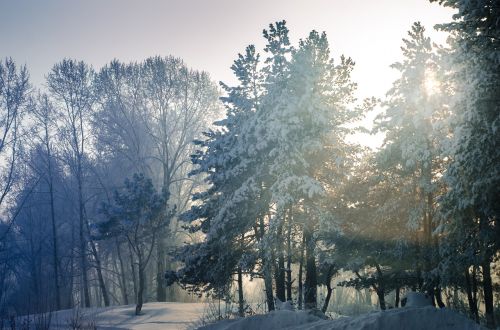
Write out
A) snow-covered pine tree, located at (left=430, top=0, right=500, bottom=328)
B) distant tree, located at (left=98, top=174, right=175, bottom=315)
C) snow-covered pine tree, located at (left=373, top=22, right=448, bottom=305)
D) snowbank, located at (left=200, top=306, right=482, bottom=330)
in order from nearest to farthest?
snowbank, located at (left=200, top=306, right=482, bottom=330) → snow-covered pine tree, located at (left=430, top=0, right=500, bottom=328) → snow-covered pine tree, located at (left=373, top=22, right=448, bottom=305) → distant tree, located at (left=98, top=174, right=175, bottom=315)

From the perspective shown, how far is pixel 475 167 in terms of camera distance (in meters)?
8.92

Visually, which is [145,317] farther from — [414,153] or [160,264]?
[414,153]

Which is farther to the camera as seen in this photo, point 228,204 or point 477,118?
point 228,204

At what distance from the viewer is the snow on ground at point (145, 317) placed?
16359 mm

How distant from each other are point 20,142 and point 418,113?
983 inches

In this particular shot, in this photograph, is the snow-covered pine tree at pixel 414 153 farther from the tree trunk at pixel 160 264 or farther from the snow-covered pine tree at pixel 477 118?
the tree trunk at pixel 160 264

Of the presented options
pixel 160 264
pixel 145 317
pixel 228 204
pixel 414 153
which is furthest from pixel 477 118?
pixel 160 264

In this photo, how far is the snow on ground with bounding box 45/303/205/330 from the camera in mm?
16359

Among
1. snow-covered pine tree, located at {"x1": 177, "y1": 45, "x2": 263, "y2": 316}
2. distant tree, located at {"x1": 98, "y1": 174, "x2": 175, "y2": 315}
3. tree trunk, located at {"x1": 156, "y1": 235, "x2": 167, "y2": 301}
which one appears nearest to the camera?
snow-covered pine tree, located at {"x1": 177, "y1": 45, "x2": 263, "y2": 316}

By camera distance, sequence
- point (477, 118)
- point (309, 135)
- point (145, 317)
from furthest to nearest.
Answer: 1. point (145, 317)
2. point (309, 135)
3. point (477, 118)

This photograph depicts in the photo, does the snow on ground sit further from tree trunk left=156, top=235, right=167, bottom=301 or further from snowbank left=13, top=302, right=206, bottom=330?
tree trunk left=156, top=235, right=167, bottom=301

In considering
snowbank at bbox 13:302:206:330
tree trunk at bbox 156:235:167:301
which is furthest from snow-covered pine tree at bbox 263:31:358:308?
tree trunk at bbox 156:235:167:301

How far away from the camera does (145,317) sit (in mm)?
18812

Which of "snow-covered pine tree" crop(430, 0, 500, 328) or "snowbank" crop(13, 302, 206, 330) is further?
"snowbank" crop(13, 302, 206, 330)
